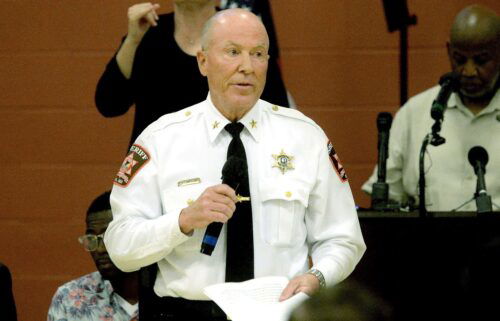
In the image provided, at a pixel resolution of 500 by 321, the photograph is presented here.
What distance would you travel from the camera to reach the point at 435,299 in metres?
1.10

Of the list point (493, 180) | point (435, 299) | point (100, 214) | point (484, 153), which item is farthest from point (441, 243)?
point (435, 299)

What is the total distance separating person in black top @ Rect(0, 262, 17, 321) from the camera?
2.09 meters

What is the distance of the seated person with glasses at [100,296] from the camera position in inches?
124

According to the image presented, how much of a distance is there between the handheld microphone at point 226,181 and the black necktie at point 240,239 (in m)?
0.04

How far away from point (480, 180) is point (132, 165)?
1.35 metres

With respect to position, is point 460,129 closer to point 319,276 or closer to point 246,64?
point 246,64

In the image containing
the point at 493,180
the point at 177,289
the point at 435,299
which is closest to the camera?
the point at 435,299

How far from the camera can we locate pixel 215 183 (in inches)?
97.3

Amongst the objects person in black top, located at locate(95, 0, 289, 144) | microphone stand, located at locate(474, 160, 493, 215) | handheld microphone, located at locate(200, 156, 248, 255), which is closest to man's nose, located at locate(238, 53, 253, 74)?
handheld microphone, located at locate(200, 156, 248, 255)

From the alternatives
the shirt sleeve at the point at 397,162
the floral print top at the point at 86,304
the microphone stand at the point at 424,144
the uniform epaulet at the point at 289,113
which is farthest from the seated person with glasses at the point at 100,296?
the shirt sleeve at the point at 397,162

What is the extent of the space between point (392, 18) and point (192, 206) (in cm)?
216

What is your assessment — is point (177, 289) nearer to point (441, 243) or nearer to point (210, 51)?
point (210, 51)

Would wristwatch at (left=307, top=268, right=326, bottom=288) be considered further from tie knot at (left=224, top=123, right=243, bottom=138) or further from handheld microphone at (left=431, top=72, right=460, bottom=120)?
handheld microphone at (left=431, top=72, right=460, bottom=120)

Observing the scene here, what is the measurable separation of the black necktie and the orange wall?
2.20 m
